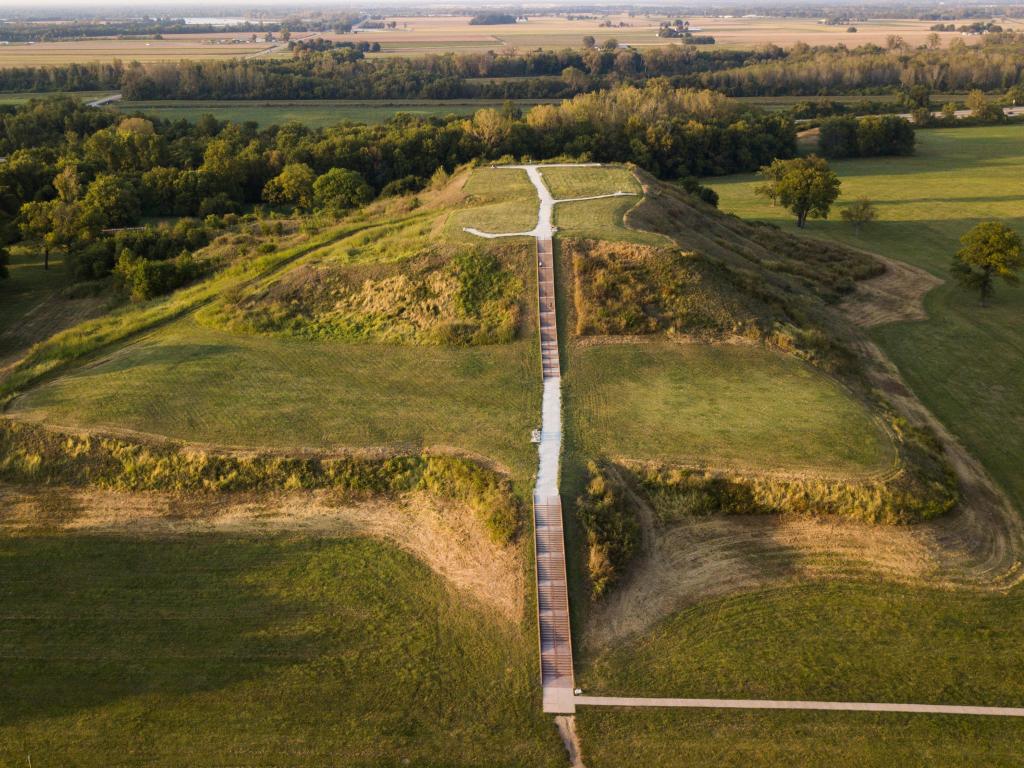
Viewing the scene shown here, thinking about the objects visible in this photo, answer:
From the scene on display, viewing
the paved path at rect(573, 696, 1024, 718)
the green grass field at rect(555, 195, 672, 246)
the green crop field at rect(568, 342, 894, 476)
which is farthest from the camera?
the green grass field at rect(555, 195, 672, 246)

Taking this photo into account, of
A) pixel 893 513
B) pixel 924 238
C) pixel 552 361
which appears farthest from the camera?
pixel 924 238

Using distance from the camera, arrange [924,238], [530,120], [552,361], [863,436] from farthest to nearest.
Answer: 1. [530,120]
2. [924,238]
3. [552,361]
4. [863,436]

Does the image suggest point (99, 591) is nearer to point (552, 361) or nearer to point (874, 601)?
point (552, 361)

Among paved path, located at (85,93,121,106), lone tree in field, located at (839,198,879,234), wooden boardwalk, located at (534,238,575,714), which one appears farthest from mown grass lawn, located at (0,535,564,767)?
paved path, located at (85,93,121,106)

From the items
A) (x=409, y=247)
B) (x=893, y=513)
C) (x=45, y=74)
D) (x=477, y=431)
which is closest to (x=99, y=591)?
(x=477, y=431)

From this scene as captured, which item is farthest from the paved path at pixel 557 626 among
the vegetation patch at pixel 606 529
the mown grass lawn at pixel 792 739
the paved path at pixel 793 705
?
the vegetation patch at pixel 606 529

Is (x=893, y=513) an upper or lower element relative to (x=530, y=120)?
lower

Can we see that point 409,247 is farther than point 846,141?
No

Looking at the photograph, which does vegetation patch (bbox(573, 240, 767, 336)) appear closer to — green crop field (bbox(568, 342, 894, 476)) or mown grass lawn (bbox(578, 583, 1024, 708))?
green crop field (bbox(568, 342, 894, 476))
